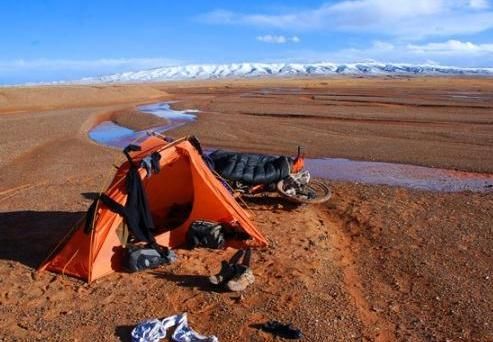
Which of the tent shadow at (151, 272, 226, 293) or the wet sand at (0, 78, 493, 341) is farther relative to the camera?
the tent shadow at (151, 272, 226, 293)

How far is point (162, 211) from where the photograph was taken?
9703mm

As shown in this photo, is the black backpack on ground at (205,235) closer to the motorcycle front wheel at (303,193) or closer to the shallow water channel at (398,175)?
the motorcycle front wheel at (303,193)

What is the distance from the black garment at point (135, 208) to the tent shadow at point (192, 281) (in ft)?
2.29

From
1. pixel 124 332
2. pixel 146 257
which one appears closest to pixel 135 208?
pixel 146 257

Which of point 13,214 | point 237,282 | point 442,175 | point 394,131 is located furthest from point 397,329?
point 394,131

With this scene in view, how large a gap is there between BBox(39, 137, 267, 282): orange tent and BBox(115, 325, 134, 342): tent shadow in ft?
4.63

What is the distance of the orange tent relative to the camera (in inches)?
297

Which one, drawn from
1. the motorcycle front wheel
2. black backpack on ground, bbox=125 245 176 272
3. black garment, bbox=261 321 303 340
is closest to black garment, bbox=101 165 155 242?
black backpack on ground, bbox=125 245 176 272

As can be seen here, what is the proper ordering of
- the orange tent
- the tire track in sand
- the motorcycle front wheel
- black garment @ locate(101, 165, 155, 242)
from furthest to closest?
the motorcycle front wheel
black garment @ locate(101, 165, 155, 242)
the orange tent
the tire track in sand

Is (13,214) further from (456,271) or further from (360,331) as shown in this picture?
(456,271)

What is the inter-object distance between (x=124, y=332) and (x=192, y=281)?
55.8 inches

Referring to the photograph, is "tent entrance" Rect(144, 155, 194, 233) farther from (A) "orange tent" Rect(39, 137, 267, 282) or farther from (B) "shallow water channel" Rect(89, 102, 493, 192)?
(B) "shallow water channel" Rect(89, 102, 493, 192)

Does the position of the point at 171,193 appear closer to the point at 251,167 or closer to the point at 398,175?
the point at 251,167

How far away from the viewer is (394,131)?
23094 millimetres
